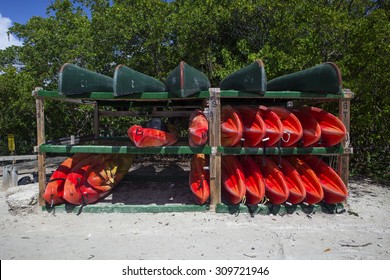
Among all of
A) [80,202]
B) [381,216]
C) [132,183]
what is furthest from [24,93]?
[381,216]

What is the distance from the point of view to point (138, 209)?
4883 millimetres

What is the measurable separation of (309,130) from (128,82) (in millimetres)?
3057

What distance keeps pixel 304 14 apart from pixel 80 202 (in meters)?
6.68

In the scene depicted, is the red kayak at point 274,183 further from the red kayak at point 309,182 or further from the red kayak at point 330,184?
the red kayak at point 330,184

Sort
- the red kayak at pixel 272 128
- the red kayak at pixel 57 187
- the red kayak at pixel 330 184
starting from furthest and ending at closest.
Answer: the red kayak at pixel 57 187
the red kayak at pixel 330 184
the red kayak at pixel 272 128

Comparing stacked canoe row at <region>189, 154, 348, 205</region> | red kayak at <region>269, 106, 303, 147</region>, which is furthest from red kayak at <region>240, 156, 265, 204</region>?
red kayak at <region>269, 106, 303, 147</region>

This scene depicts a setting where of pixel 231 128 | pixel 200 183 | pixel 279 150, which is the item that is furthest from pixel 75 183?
pixel 279 150

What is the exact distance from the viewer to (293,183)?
16.0 ft

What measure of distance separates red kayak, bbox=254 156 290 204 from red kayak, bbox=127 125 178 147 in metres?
1.82

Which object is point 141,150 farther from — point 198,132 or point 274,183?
point 274,183

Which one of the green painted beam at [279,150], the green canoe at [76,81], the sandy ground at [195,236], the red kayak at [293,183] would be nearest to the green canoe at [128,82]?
the green canoe at [76,81]

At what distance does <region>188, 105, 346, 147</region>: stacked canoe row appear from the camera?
4680mm

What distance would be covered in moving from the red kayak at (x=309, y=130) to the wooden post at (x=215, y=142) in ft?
4.79

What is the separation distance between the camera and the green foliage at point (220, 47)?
6.82 m
